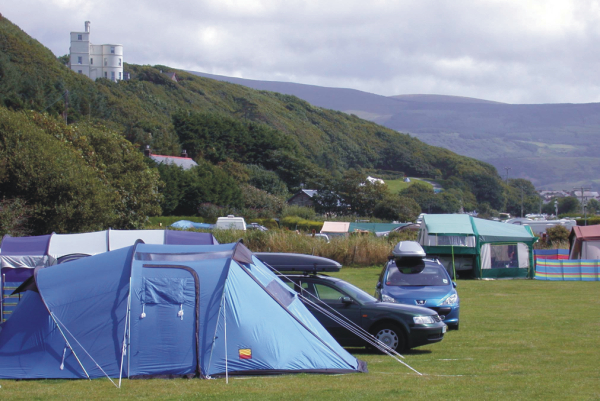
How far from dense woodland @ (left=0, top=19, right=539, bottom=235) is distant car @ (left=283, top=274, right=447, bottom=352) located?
18.8 meters

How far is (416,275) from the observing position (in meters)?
15.4

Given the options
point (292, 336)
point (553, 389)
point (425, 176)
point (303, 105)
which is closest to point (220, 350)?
point (292, 336)

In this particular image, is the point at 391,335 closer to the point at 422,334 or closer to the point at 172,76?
the point at 422,334

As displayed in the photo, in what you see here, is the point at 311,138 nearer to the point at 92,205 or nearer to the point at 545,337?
the point at 92,205

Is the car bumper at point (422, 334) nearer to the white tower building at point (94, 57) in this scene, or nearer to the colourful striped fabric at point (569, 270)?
the colourful striped fabric at point (569, 270)

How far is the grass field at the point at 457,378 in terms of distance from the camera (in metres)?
7.47

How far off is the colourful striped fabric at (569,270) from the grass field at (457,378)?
13.8 meters

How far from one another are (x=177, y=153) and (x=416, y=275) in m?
77.2

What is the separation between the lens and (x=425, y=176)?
150875mm

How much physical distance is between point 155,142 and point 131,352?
80.2 m

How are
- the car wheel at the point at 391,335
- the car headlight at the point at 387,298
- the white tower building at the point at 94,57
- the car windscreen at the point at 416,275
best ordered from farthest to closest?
the white tower building at the point at 94,57 < the car windscreen at the point at 416,275 < the car headlight at the point at 387,298 < the car wheel at the point at 391,335

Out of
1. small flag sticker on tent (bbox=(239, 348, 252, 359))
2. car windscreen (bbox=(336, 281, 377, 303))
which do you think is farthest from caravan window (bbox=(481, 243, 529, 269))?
small flag sticker on tent (bbox=(239, 348, 252, 359))

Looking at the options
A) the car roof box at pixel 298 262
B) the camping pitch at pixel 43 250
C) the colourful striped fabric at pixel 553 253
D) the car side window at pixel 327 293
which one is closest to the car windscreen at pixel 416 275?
the car roof box at pixel 298 262

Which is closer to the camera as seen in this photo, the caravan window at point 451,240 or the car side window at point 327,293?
the car side window at point 327,293
